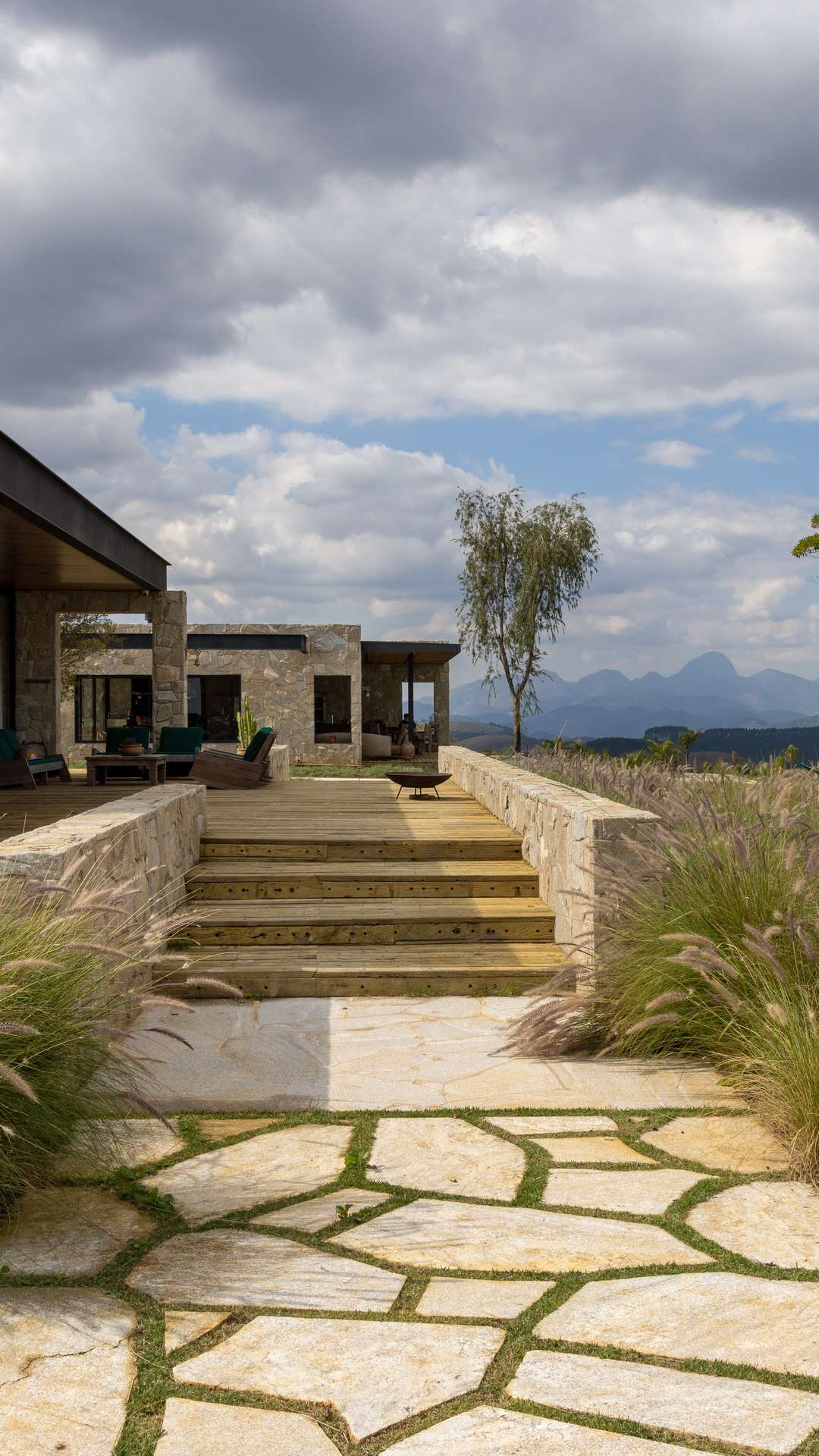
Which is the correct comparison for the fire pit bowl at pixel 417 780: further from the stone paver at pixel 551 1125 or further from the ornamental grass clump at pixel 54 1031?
the ornamental grass clump at pixel 54 1031

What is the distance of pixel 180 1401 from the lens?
6.57 feet

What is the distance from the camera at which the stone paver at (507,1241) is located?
263cm

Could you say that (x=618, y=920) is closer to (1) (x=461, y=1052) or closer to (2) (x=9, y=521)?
(1) (x=461, y=1052)

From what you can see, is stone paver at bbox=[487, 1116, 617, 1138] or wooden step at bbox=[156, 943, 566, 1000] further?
wooden step at bbox=[156, 943, 566, 1000]

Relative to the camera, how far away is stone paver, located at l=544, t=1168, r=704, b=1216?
118 inches

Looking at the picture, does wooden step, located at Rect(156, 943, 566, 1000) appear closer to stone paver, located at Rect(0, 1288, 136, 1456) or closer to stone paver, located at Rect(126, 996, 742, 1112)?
stone paver, located at Rect(126, 996, 742, 1112)

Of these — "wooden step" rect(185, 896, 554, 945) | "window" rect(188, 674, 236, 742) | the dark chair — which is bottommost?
"wooden step" rect(185, 896, 554, 945)

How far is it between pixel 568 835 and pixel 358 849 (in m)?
1.96

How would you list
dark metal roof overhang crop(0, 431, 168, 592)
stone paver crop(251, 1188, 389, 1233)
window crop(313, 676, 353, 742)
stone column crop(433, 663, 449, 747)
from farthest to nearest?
window crop(313, 676, 353, 742)
stone column crop(433, 663, 449, 747)
dark metal roof overhang crop(0, 431, 168, 592)
stone paver crop(251, 1188, 389, 1233)

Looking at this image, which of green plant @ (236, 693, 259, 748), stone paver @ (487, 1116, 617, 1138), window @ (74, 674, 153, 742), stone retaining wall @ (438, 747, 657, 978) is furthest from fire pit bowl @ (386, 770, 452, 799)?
window @ (74, 674, 153, 742)

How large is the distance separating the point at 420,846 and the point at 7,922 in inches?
173

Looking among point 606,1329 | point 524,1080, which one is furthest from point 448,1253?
point 524,1080

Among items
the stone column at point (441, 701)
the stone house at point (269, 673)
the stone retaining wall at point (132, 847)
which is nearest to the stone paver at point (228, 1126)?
the stone retaining wall at point (132, 847)

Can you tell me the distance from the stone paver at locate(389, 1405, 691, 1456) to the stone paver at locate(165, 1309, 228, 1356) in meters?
0.59
